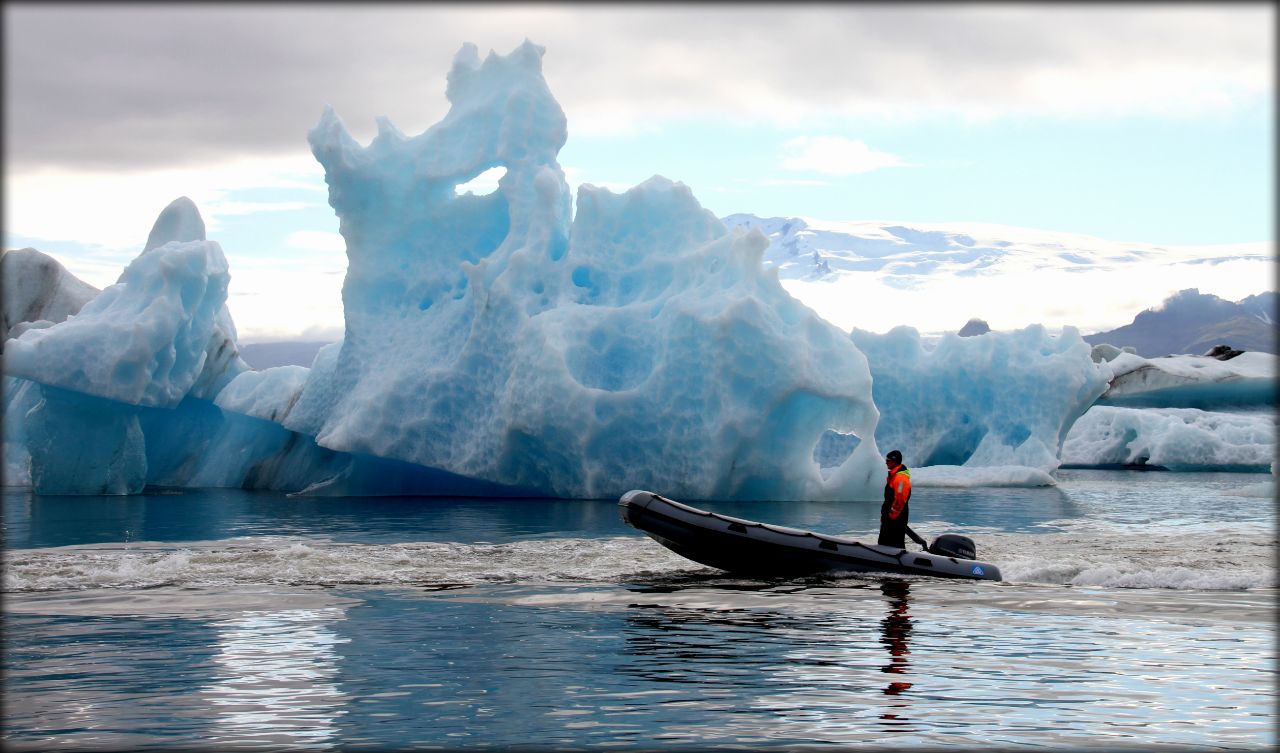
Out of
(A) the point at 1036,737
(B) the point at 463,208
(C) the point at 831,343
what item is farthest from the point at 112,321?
(A) the point at 1036,737

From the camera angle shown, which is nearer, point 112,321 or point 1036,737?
point 1036,737

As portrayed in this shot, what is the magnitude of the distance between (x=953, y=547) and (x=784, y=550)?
1.78 metres

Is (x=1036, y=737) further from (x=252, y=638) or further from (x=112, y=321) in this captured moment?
(x=112, y=321)

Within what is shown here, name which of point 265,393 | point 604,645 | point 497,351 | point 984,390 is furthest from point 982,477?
point 604,645

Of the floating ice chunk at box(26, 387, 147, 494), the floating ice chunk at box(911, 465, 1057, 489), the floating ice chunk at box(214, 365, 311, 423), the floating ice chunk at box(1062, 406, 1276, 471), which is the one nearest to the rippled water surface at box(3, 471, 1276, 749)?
the floating ice chunk at box(26, 387, 147, 494)

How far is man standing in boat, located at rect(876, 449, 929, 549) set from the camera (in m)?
13.8

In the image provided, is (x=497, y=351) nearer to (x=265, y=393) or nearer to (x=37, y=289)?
(x=265, y=393)

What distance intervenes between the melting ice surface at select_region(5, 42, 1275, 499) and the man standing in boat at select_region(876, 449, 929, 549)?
910cm

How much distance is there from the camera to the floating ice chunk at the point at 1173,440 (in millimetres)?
41469

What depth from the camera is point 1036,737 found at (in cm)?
646

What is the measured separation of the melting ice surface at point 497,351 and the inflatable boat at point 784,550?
31.1ft

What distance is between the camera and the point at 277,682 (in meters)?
7.81

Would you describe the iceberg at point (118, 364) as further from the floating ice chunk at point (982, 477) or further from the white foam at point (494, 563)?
the floating ice chunk at point (982, 477)

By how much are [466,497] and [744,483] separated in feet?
20.3
